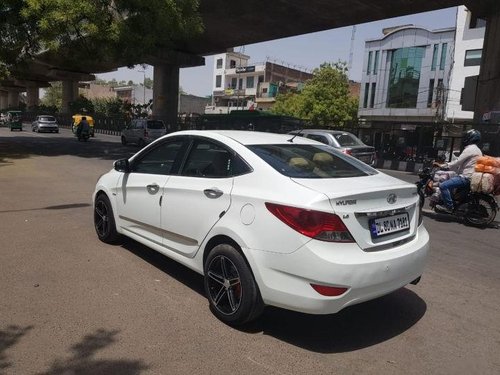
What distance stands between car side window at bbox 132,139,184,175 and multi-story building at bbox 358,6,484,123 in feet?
159

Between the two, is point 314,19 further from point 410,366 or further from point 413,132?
point 410,366

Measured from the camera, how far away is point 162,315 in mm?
3854

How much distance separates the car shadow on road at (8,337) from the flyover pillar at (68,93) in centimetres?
6354

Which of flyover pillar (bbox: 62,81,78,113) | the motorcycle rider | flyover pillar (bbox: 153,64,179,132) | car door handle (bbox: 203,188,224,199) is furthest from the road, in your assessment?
flyover pillar (bbox: 62,81,78,113)

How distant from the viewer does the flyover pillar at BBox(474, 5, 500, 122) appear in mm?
19188

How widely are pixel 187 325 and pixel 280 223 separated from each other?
1.19 m

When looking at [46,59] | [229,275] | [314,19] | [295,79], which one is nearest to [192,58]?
[314,19]

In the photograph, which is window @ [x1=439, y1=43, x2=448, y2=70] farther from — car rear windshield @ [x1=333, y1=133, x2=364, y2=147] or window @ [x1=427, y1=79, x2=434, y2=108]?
car rear windshield @ [x1=333, y1=133, x2=364, y2=147]

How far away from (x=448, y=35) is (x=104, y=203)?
52.7 m

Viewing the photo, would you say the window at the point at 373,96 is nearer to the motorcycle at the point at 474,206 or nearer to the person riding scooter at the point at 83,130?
the person riding scooter at the point at 83,130

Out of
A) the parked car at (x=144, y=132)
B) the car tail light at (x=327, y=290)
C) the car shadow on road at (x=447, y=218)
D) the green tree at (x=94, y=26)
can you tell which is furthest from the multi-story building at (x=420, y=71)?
the car tail light at (x=327, y=290)

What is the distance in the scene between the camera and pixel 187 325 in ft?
12.1

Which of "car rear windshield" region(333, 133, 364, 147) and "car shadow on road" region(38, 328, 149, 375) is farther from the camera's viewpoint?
"car rear windshield" region(333, 133, 364, 147)

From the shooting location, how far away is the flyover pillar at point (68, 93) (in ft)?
201
